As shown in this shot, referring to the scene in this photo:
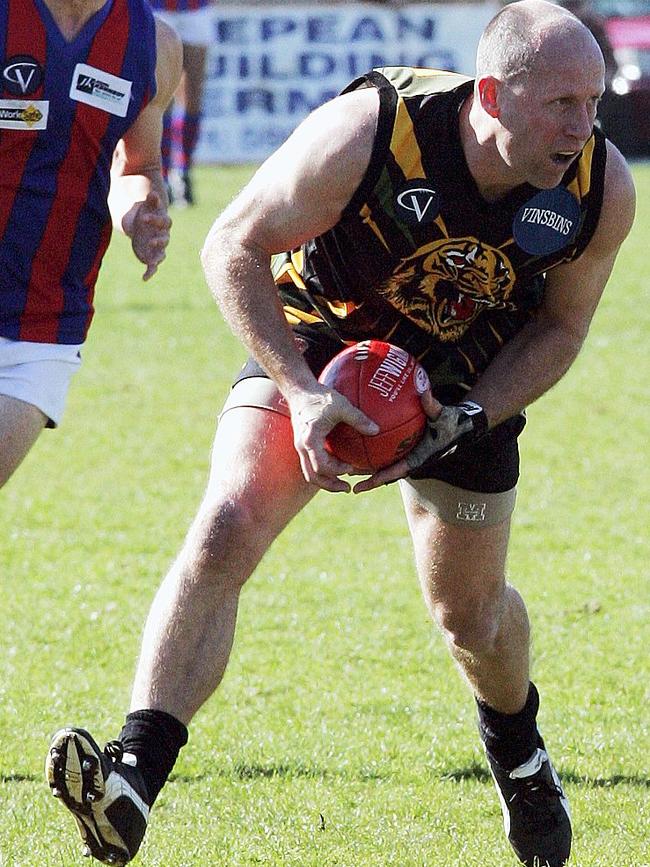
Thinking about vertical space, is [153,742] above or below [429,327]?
below

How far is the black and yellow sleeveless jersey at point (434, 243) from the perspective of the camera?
381cm

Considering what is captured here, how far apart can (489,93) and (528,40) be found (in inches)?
5.9

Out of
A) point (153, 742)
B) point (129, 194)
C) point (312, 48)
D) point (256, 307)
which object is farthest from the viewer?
point (312, 48)

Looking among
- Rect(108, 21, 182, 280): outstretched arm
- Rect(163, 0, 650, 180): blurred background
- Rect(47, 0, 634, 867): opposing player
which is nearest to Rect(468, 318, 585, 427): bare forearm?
Rect(47, 0, 634, 867): opposing player

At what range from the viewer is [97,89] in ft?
14.4

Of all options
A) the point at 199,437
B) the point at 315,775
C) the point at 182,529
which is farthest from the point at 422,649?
the point at 199,437

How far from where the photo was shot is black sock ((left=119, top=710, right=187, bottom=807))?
3471 mm

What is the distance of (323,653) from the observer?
5.54 m

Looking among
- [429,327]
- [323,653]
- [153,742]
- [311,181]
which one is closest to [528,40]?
[311,181]

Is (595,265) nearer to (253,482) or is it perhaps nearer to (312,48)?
(253,482)

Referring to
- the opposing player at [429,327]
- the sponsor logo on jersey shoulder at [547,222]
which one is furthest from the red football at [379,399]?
the sponsor logo on jersey shoulder at [547,222]

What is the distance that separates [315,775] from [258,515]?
1163 millimetres

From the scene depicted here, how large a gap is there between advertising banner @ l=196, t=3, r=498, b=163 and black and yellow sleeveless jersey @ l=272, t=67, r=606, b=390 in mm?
15674

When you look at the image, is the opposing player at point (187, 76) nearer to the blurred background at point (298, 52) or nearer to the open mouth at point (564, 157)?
the blurred background at point (298, 52)
